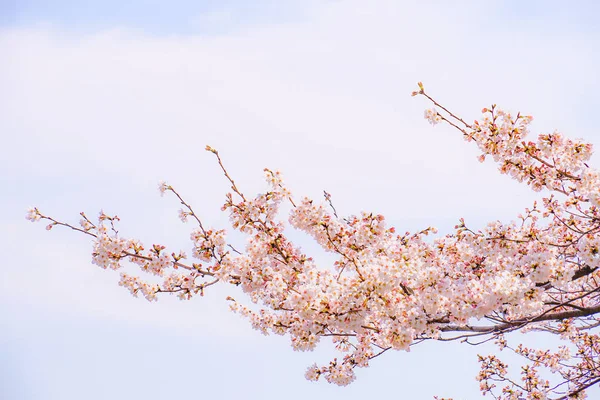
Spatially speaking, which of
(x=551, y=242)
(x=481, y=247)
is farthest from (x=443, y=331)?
(x=551, y=242)

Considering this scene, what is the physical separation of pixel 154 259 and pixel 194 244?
1.94 ft

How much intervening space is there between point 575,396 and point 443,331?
337 cm

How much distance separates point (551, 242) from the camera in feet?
27.1

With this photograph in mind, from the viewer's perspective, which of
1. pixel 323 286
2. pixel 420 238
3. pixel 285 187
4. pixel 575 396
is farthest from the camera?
pixel 575 396

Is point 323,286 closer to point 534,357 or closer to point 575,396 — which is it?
point 575,396

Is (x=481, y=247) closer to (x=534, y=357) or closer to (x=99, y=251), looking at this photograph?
(x=99, y=251)

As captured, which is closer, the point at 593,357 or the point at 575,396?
the point at 575,396

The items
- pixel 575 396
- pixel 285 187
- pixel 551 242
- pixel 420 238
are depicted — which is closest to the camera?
pixel 285 187

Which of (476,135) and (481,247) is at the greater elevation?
(476,135)

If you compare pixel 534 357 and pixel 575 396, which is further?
pixel 534 357

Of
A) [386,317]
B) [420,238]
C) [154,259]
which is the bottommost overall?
[386,317]

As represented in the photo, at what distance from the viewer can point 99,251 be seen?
8.12 meters

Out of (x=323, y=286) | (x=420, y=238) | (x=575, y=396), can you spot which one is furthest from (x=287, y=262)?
(x=575, y=396)

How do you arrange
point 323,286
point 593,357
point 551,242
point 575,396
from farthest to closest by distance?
1. point 593,357
2. point 575,396
3. point 551,242
4. point 323,286
